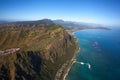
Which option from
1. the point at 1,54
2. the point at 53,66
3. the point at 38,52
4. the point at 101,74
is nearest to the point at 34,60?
the point at 38,52

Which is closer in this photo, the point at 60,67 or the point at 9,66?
the point at 9,66

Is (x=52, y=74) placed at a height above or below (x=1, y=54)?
below

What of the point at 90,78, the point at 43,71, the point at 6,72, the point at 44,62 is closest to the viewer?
the point at 6,72

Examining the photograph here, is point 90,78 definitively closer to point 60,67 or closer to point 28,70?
point 60,67

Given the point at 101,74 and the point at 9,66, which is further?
the point at 101,74

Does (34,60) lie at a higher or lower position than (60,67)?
higher

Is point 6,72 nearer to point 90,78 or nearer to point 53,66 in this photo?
point 53,66

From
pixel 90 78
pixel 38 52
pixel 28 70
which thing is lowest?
pixel 90 78

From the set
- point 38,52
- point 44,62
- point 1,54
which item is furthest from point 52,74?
point 1,54

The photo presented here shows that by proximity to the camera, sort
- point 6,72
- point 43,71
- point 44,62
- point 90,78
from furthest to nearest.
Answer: point 44,62 → point 43,71 → point 90,78 → point 6,72
